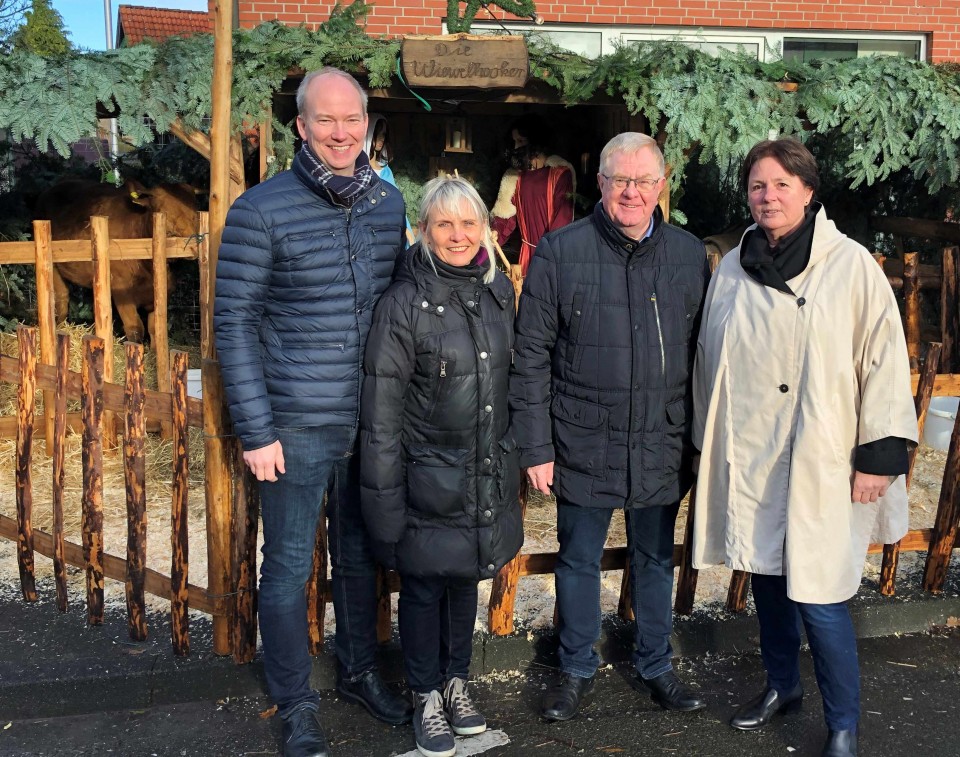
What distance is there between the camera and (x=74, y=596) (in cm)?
387

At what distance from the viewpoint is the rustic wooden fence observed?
10.3 ft

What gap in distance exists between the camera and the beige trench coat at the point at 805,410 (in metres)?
2.65

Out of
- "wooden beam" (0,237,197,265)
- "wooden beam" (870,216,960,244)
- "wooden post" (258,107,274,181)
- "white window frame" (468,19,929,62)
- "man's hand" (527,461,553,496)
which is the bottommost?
"man's hand" (527,461,553,496)

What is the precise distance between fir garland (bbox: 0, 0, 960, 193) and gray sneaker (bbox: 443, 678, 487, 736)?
3883 millimetres

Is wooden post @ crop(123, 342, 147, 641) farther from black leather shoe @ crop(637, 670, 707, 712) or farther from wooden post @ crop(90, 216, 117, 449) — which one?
wooden post @ crop(90, 216, 117, 449)

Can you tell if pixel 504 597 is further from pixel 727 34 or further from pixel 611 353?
pixel 727 34

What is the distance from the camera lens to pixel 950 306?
5.15 meters

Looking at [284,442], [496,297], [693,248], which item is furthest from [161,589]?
[693,248]

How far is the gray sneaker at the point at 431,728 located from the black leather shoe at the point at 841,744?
114cm

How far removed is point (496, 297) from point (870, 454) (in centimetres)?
117

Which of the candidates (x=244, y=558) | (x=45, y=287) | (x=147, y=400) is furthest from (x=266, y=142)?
(x=244, y=558)

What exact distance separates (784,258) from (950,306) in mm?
2980

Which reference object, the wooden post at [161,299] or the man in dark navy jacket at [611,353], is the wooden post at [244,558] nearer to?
the man in dark navy jacket at [611,353]

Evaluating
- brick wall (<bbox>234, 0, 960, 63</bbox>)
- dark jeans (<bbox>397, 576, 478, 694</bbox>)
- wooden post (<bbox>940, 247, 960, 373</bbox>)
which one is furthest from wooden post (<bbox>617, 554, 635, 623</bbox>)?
brick wall (<bbox>234, 0, 960, 63</bbox>)
